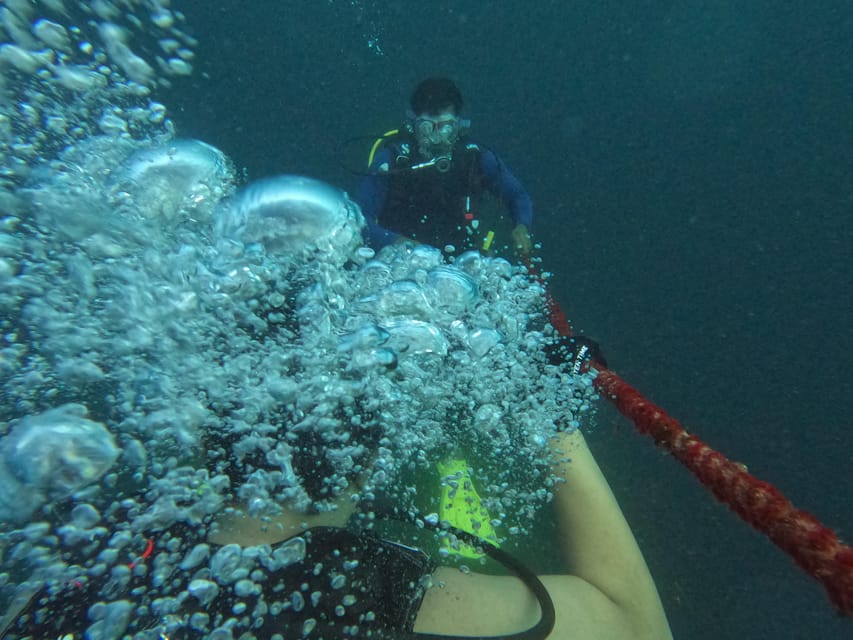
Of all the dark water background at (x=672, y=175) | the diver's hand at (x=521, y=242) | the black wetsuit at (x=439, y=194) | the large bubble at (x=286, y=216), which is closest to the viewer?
the large bubble at (x=286, y=216)

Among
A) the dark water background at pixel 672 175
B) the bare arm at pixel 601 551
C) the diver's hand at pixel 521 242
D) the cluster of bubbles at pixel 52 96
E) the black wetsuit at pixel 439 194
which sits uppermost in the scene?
the dark water background at pixel 672 175

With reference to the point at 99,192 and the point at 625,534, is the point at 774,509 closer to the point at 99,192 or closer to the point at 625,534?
the point at 625,534

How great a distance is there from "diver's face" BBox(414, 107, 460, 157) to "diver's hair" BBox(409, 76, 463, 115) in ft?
0.17

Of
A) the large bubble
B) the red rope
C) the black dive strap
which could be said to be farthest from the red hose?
the large bubble

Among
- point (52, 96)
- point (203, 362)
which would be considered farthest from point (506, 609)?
point (52, 96)

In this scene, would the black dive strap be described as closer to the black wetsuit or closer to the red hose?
the red hose

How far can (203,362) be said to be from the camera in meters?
1.56

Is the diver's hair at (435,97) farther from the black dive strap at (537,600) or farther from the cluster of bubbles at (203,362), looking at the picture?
the black dive strap at (537,600)

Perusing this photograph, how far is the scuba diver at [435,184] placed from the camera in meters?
4.98

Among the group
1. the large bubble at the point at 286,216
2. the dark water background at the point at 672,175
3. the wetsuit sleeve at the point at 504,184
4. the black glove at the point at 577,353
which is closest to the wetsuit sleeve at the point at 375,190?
the wetsuit sleeve at the point at 504,184

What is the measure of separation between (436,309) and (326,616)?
134 centimetres

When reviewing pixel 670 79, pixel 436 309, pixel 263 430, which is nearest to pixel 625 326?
pixel 436 309

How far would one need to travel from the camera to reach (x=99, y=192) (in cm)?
201

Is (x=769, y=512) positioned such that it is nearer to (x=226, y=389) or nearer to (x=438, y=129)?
(x=226, y=389)
